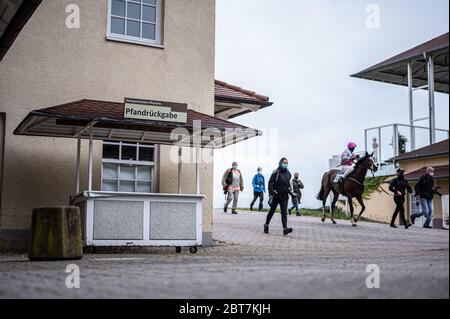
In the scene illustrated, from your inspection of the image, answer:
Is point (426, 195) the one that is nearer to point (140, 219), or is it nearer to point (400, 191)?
point (400, 191)

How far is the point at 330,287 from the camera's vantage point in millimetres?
5336

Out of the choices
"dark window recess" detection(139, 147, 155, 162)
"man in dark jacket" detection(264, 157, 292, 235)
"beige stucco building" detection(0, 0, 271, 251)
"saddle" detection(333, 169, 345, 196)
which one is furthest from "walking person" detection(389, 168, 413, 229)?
"dark window recess" detection(139, 147, 155, 162)

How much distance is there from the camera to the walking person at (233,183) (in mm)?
26922

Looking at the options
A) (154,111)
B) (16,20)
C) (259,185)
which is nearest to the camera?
(16,20)

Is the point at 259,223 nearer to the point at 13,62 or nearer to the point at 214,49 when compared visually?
the point at 214,49

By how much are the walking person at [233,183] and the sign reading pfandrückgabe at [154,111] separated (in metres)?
13.5

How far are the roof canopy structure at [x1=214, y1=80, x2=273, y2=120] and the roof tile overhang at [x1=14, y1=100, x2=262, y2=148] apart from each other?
2.33 metres

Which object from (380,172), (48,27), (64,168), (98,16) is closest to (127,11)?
(98,16)

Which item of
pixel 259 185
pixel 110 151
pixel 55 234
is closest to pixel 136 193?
pixel 110 151

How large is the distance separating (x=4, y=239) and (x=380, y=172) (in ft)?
59.6

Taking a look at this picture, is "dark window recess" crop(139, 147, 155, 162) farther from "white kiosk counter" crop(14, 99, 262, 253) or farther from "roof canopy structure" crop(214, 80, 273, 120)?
"roof canopy structure" crop(214, 80, 273, 120)

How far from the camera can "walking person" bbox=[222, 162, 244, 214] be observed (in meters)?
26.9

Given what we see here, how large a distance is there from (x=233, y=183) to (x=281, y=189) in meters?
8.49

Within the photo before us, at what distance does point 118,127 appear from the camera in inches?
539
